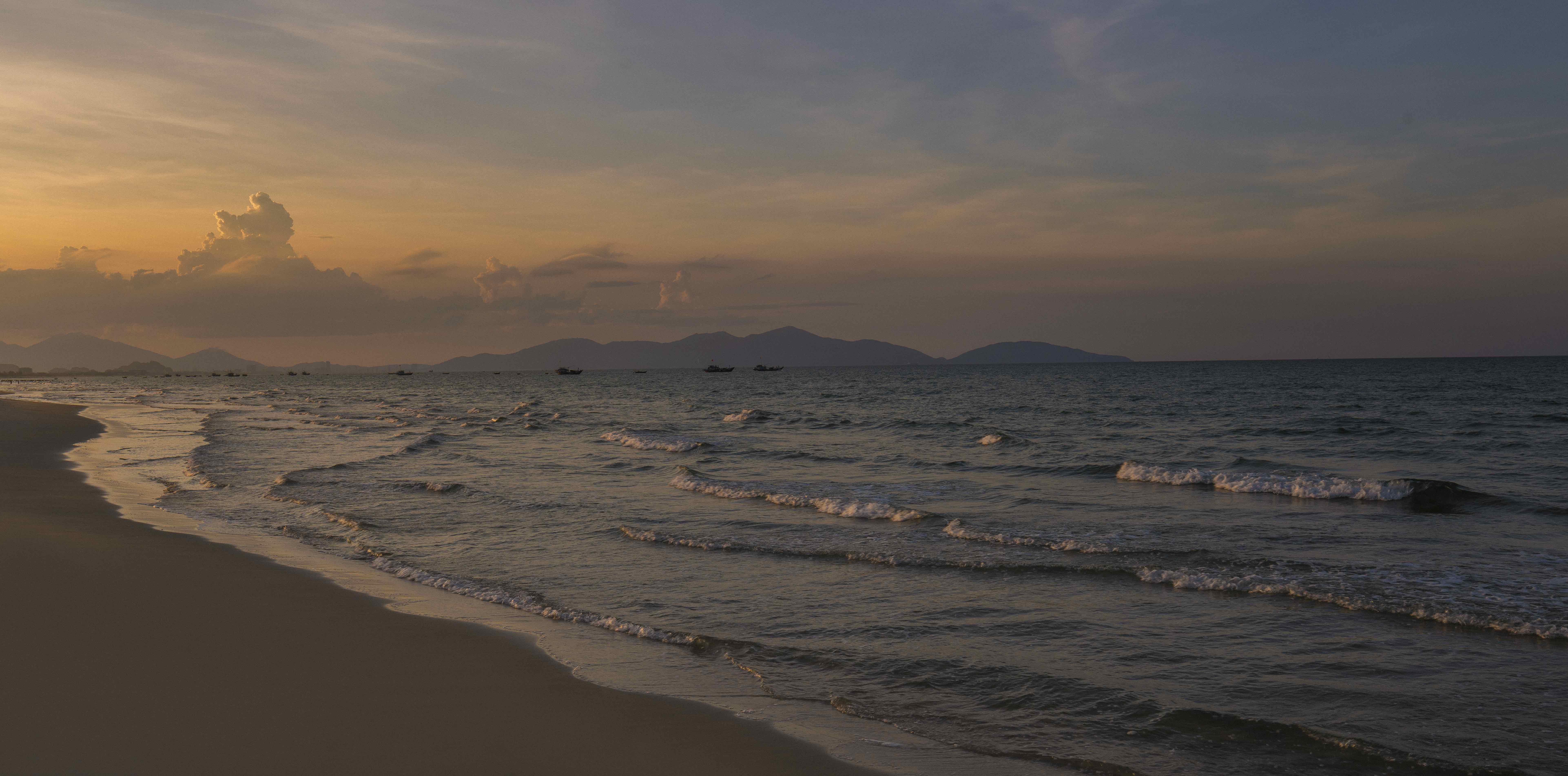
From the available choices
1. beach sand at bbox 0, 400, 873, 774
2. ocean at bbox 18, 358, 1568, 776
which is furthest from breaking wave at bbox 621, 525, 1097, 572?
beach sand at bbox 0, 400, 873, 774

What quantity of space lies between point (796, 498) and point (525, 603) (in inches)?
358

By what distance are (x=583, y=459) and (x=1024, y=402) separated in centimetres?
4310

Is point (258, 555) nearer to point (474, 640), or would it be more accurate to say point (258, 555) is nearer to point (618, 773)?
point (474, 640)

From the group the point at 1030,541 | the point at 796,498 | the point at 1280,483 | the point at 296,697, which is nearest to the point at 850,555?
the point at 1030,541

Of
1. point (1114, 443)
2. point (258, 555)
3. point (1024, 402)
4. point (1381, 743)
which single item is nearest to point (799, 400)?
point (1024, 402)

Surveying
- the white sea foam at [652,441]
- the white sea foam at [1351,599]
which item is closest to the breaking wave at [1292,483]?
the white sea foam at [1351,599]

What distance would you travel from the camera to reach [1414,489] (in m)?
18.0

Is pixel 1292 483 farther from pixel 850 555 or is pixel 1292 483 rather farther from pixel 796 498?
pixel 850 555

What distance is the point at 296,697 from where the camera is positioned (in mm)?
6738

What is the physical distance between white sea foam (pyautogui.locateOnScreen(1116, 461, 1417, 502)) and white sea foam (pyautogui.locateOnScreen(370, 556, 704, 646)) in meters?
15.7

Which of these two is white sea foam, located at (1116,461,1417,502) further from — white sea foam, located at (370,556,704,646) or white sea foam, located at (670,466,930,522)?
white sea foam, located at (370,556,704,646)

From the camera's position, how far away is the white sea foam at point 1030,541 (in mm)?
13055

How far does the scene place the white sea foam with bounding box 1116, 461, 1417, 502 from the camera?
722 inches

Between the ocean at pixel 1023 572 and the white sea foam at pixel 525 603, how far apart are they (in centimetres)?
7
